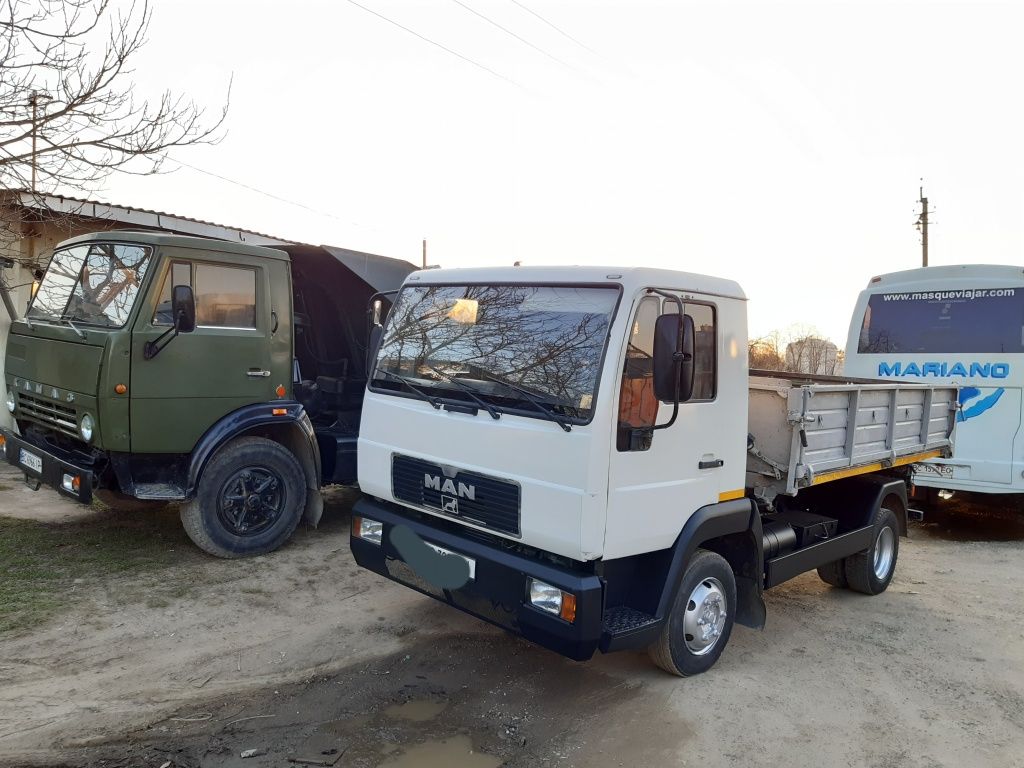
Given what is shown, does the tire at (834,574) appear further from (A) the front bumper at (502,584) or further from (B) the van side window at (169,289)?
(B) the van side window at (169,289)

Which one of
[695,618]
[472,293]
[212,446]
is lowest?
[695,618]

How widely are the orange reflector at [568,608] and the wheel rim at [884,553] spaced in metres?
3.64

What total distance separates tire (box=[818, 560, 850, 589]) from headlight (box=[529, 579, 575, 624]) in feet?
10.7

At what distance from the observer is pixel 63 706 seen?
3619mm

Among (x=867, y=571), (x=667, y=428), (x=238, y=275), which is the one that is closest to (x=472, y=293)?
(x=667, y=428)

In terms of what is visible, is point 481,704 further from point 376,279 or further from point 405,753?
point 376,279

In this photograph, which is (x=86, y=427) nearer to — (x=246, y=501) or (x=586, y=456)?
(x=246, y=501)

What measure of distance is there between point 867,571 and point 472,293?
12.8 ft

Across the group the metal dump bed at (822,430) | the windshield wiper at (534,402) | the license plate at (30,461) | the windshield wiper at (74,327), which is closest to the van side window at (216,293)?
the windshield wiper at (74,327)

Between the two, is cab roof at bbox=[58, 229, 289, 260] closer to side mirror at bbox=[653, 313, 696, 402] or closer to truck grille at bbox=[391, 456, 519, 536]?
truck grille at bbox=[391, 456, 519, 536]

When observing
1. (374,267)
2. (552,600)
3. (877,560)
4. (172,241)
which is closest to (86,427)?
(172,241)

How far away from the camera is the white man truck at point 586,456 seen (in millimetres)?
3465

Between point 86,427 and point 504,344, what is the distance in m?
3.42

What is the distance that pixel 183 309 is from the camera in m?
5.33
